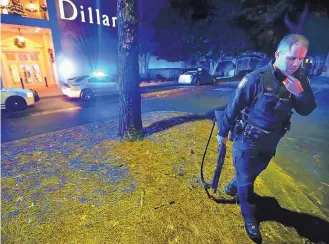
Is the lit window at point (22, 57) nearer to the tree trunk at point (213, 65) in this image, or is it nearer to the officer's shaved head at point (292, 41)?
the officer's shaved head at point (292, 41)

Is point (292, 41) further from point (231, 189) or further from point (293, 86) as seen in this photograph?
point (231, 189)

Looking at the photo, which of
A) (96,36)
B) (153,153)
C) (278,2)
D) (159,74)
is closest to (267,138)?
(153,153)

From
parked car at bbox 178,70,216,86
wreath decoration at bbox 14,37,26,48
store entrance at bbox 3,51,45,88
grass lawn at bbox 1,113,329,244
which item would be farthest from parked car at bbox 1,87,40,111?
parked car at bbox 178,70,216,86

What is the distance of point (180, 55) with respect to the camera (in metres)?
24.7

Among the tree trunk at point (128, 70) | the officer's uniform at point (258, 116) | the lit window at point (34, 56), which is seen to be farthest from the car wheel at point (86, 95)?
the officer's uniform at point (258, 116)

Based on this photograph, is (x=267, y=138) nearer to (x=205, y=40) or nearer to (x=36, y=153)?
(x=36, y=153)

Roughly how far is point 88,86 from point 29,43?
24.5ft

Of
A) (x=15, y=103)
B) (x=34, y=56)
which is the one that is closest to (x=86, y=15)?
(x=34, y=56)

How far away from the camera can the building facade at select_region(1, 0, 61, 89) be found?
1285 centimetres

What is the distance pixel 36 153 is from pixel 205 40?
2318cm

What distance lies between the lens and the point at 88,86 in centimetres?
1127

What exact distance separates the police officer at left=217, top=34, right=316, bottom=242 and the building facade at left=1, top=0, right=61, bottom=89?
50.2 feet

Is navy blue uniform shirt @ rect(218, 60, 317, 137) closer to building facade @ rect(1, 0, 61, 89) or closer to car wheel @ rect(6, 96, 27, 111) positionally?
car wheel @ rect(6, 96, 27, 111)

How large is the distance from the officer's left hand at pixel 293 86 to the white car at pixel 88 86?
10737mm
